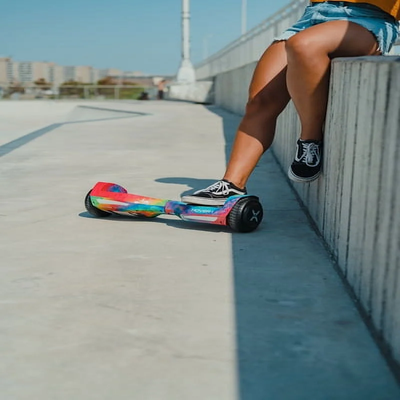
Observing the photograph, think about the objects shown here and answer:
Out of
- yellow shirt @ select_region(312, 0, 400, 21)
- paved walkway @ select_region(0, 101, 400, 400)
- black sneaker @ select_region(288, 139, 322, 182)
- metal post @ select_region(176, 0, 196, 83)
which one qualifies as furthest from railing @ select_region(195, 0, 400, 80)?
metal post @ select_region(176, 0, 196, 83)

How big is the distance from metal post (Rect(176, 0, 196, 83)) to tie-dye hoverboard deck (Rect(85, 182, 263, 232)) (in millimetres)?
20820

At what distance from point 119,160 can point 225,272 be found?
324 cm

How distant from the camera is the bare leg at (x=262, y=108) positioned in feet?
10.1

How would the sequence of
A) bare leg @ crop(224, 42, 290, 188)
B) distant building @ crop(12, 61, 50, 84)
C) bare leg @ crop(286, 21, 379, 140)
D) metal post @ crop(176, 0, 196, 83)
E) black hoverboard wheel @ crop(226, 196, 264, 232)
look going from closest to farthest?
bare leg @ crop(286, 21, 379, 140) < black hoverboard wheel @ crop(226, 196, 264, 232) < bare leg @ crop(224, 42, 290, 188) < metal post @ crop(176, 0, 196, 83) < distant building @ crop(12, 61, 50, 84)

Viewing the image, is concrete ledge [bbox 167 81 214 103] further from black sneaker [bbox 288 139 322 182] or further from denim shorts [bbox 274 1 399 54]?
black sneaker [bbox 288 139 322 182]

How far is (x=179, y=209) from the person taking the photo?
293 cm

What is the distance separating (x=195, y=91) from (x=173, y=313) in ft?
63.9

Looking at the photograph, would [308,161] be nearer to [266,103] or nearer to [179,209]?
[266,103]

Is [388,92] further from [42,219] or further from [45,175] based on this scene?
[45,175]

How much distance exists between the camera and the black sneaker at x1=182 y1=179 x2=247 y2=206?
9.46ft

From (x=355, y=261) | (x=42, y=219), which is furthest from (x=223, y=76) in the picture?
(x=355, y=261)

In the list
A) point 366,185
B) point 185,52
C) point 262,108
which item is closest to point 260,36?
point 262,108

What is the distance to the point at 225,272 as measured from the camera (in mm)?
2283

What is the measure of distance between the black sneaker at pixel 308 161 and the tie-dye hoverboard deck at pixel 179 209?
229 millimetres
